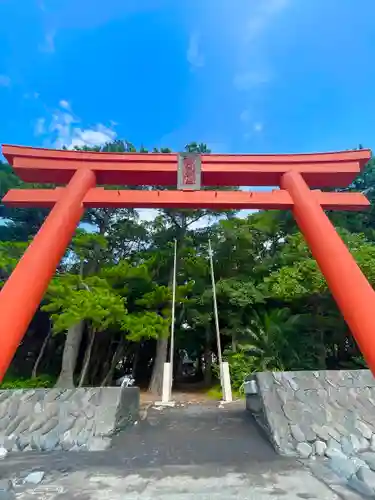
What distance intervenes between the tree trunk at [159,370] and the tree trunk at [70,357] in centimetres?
307

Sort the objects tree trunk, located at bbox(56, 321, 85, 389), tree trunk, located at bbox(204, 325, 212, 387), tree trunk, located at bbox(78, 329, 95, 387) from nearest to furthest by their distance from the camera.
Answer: tree trunk, located at bbox(56, 321, 85, 389), tree trunk, located at bbox(78, 329, 95, 387), tree trunk, located at bbox(204, 325, 212, 387)

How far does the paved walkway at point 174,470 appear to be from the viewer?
11.0ft

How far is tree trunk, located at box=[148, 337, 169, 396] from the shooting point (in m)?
13.4

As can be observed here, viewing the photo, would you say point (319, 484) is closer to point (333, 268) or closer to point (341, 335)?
point (333, 268)

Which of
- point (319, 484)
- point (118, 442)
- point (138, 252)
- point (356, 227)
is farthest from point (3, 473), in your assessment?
point (356, 227)

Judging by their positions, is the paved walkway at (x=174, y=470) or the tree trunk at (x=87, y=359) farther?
the tree trunk at (x=87, y=359)

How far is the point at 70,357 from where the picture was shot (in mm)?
12141

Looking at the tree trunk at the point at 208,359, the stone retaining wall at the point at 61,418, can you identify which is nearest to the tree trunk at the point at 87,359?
the tree trunk at the point at 208,359

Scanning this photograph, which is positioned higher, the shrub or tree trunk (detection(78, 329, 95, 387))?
tree trunk (detection(78, 329, 95, 387))

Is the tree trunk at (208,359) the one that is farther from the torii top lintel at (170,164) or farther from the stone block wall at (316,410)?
the torii top lintel at (170,164)

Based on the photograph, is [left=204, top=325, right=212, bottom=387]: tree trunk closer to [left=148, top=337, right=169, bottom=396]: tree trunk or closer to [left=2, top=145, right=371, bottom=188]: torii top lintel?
[left=148, top=337, right=169, bottom=396]: tree trunk

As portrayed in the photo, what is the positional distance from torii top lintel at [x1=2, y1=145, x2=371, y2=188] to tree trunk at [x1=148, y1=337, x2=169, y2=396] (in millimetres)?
9330

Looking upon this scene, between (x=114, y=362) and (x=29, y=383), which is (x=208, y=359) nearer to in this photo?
(x=114, y=362)

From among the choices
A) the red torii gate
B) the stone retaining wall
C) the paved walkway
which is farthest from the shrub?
the red torii gate
